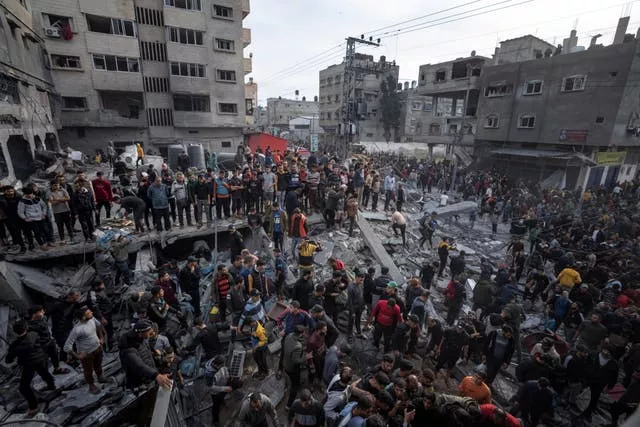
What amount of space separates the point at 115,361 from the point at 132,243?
13.2ft

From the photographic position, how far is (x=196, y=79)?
2641cm

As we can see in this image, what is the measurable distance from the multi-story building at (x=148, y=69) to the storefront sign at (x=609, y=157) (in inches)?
1088

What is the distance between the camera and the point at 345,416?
4.09 meters

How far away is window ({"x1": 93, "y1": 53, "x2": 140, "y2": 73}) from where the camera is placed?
23.3 metres

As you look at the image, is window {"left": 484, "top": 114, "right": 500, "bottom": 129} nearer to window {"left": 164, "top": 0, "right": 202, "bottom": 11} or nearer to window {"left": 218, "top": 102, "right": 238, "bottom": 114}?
window {"left": 218, "top": 102, "right": 238, "bottom": 114}

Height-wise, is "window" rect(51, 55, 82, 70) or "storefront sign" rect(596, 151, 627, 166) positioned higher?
"window" rect(51, 55, 82, 70)

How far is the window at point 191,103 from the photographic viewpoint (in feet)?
88.4

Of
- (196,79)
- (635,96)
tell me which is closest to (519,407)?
(635,96)

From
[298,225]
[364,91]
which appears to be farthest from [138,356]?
[364,91]

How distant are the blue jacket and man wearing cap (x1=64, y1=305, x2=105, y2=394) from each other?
14.6 ft

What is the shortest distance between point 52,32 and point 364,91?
37.4 m

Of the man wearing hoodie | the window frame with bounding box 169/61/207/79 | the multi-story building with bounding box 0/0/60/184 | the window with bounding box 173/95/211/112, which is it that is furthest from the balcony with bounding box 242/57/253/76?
the man wearing hoodie

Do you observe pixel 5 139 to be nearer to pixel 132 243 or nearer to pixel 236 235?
pixel 132 243

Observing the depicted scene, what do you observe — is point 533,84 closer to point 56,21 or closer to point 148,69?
point 148,69
